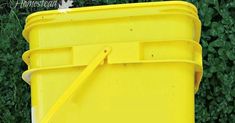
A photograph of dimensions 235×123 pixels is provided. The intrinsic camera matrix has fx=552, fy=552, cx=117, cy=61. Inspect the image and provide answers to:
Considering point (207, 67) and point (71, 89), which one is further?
point (207, 67)

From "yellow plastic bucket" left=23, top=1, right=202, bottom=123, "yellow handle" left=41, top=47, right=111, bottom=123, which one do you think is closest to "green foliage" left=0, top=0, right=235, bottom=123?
"yellow plastic bucket" left=23, top=1, right=202, bottom=123

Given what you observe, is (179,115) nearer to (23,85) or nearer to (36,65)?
(36,65)

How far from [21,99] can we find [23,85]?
0.24 feet

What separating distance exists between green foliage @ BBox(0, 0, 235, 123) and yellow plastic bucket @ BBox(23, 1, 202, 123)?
1065mm

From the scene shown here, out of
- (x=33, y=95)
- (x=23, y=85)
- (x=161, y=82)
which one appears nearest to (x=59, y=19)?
(x=33, y=95)

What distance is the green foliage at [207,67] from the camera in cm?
269

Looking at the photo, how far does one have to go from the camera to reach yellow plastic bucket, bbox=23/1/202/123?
161cm

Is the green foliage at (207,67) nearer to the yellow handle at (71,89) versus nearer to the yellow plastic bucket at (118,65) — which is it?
the yellow plastic bucket at (118,65)

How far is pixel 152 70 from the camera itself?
161 cm

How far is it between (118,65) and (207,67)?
46.5 inches

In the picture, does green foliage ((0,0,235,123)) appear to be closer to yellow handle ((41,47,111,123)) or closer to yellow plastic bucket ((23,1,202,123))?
yellow plastic bucket ((23,1,202,123))

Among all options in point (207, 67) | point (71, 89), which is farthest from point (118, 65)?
point (207, 67)

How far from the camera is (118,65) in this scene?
1.62 meters

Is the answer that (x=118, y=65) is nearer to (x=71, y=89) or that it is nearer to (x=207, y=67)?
(x=71, y=89)
